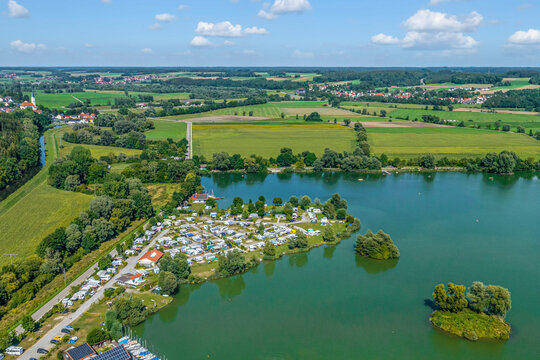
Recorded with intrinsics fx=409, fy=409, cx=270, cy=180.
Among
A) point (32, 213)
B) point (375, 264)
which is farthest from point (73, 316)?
point (375, 264)

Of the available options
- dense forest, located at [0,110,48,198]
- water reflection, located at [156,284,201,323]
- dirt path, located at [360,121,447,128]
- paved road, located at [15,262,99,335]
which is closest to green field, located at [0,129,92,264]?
dense forest, located at [0,110,48,198]

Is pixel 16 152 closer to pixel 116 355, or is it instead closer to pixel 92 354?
pixel 92 354

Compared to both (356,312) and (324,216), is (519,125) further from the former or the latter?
(356,312)

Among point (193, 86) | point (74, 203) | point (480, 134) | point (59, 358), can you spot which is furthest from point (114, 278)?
point (193, 86)

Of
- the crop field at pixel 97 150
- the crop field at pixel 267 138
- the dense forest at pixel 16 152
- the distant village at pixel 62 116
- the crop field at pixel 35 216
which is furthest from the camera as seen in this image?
the distant village at pixel 62 116

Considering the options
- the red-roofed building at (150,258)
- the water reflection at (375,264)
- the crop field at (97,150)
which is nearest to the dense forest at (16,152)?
the crop field at (97,150)

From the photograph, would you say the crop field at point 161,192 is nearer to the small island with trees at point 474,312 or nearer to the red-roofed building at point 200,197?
the red-roofed building at point 200,197
